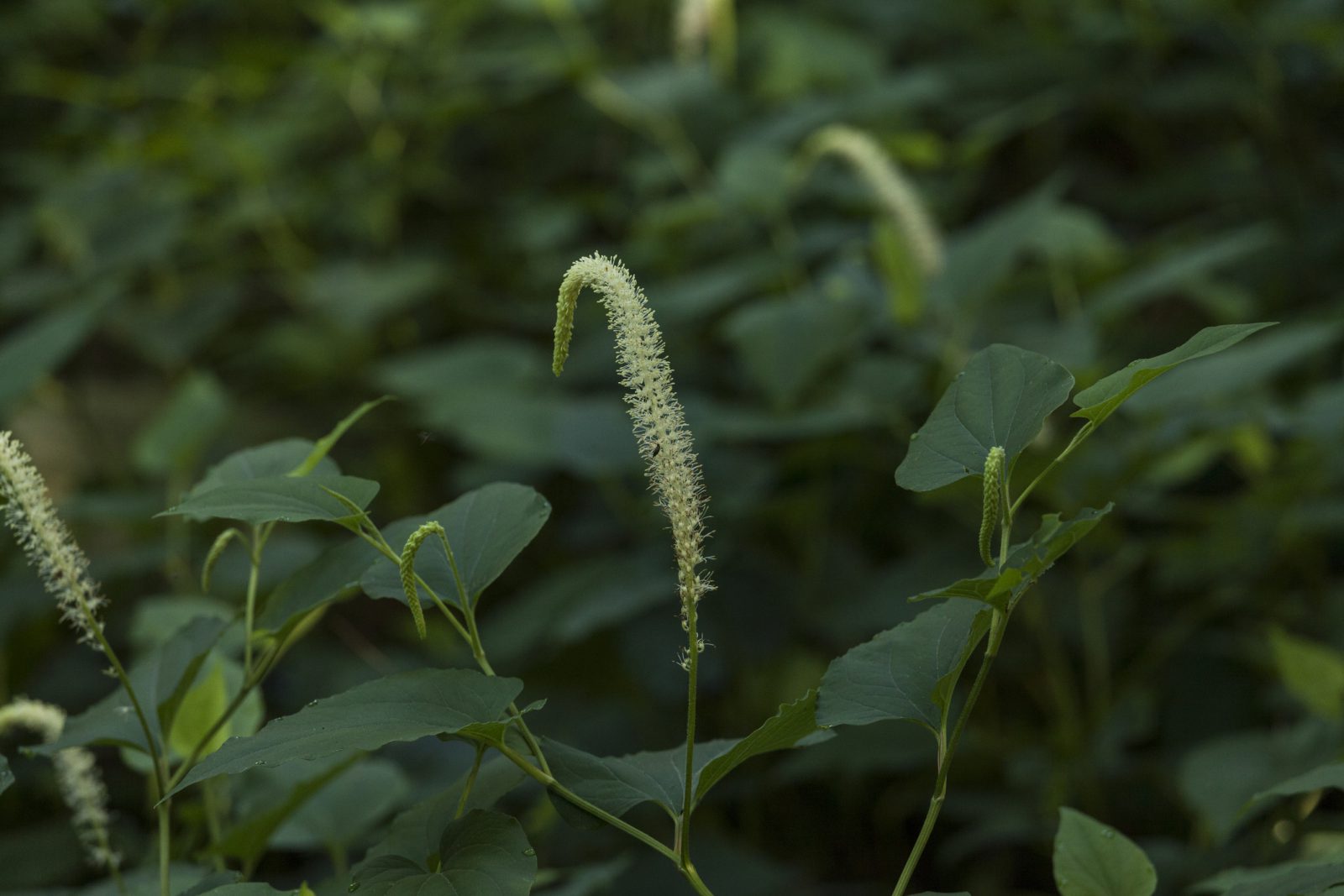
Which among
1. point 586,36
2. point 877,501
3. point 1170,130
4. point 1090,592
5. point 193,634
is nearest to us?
point 193,634

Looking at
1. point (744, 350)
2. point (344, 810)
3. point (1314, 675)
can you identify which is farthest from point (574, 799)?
point (744, 350)

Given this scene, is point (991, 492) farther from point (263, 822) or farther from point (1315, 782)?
point (263, 822)

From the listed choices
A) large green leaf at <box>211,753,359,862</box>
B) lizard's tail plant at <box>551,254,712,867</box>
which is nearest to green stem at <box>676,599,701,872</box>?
lizard's tail plant at <box>551,254,712,867</box>

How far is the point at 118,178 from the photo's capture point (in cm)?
206

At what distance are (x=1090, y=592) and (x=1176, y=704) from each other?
23 cm

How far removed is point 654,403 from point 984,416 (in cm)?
15

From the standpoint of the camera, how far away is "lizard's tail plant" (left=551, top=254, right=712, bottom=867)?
445mm

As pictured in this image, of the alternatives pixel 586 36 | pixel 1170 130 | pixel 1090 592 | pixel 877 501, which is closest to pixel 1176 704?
pixel 1090 592

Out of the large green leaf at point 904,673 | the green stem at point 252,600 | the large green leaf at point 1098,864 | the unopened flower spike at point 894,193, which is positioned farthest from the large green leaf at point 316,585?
the unopened flower spike at point 894,193

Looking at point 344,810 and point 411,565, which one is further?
point 344,810

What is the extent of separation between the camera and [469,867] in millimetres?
462

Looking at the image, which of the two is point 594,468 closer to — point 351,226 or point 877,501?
point 877,501

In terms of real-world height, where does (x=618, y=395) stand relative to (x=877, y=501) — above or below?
above

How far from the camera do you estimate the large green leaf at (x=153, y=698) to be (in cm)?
56
